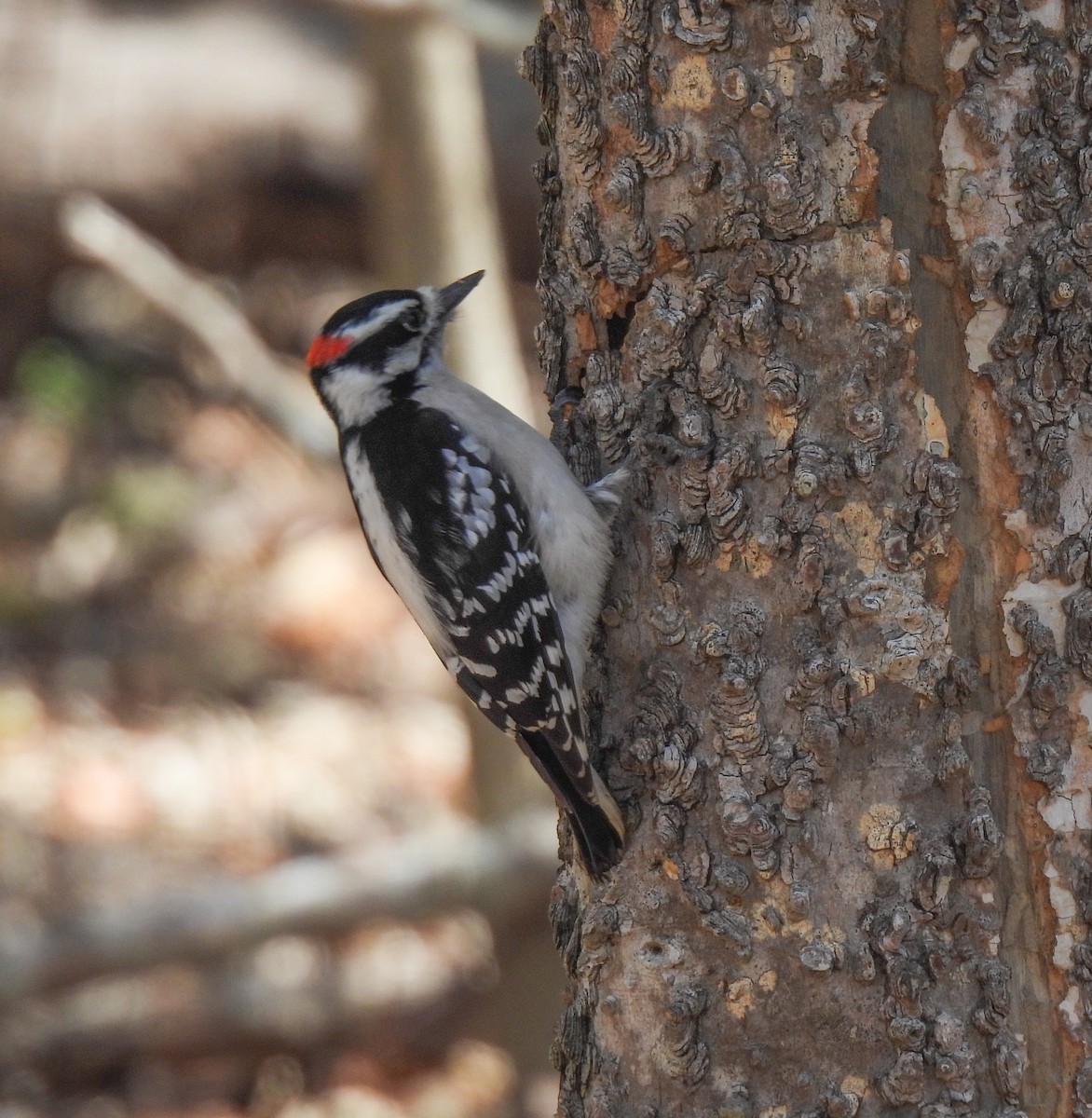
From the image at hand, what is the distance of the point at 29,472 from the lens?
763cm

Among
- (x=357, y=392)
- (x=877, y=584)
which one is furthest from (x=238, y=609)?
(x=877, y=584)

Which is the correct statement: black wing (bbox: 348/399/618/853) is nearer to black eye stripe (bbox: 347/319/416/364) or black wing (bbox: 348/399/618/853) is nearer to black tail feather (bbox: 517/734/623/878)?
black tail feather (bbox: 517/734/623/878)

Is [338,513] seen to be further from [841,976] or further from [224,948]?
[841,976]

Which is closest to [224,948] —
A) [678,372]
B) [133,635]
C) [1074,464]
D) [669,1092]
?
[133,635]

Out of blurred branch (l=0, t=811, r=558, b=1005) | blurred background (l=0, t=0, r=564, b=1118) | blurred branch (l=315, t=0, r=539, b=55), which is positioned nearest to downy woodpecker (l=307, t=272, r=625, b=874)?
blurred background (l=0, t=0, r=564, b=1118)

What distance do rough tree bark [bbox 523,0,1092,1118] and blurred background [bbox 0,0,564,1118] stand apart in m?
2.87

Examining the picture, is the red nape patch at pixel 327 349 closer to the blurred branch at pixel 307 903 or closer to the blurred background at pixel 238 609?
the blurred background at pixel 238 609

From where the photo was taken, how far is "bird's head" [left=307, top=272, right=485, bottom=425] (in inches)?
126

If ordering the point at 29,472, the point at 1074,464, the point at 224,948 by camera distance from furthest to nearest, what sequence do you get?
the point at 29,472 → the point at 224,948 → the point at 1074,464

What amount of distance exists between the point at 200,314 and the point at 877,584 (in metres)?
4.15

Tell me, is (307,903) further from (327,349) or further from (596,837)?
(596,837)

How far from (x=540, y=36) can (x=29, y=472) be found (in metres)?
5.93

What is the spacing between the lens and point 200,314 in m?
5.62

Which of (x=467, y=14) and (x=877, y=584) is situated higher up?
(x=467, y=14)
